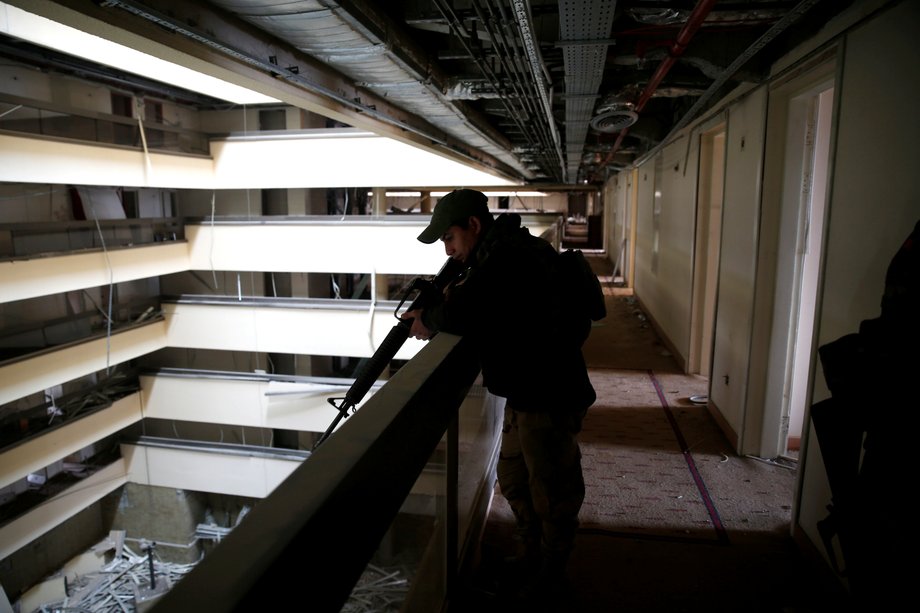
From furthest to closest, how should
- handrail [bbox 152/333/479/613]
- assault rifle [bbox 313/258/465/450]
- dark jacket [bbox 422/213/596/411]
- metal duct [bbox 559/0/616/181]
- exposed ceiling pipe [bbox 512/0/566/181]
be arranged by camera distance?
metal duct [bbox 559/0/616/181]
exposed ceiling pipe [bbox 512/0/566/181]
assault rifle [bbox 313/258/465/450]
dark jacket [bbox 422/213/596/411]
handrail [bbox 152/333/479/613]

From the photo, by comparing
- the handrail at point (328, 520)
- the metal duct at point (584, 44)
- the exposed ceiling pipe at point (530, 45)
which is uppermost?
the metal duct at point (584, 44)

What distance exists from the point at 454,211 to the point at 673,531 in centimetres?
166

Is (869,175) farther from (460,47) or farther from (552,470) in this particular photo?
(460,47)

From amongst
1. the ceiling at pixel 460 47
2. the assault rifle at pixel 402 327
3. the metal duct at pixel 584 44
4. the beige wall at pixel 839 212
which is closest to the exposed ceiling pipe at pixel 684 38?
the ceiling at pixel 460 47

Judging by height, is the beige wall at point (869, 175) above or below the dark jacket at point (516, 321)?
above

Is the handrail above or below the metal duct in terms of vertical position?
below

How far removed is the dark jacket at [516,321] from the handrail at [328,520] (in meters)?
0.44

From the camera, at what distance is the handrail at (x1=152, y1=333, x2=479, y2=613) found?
1.61 ft

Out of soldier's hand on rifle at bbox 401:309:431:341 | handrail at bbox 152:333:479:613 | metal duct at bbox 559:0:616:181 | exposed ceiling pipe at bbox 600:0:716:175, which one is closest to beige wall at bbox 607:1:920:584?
exposed ceiling pipe at bbox 600:0:716:175

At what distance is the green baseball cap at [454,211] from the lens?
1.62m

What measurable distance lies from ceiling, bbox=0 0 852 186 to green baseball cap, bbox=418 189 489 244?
0.66 metres

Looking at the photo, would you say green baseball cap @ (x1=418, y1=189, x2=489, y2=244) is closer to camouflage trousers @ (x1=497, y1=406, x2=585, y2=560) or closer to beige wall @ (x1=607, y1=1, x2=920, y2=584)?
camouflage trousers @ (x1=497, y1=406, x2=585, y2=560)

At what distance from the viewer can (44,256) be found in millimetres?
4730

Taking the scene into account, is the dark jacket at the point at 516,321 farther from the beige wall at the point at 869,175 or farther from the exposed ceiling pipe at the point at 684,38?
the exposed ceiling pipe at the point at 684,38
